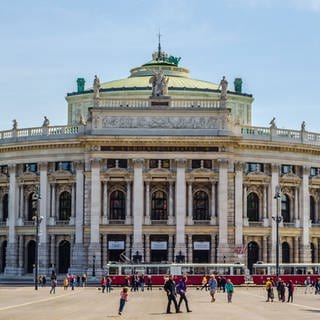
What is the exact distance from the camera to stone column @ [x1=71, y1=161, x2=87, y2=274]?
351 ft

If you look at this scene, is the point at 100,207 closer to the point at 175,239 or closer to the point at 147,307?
the point at 175,239

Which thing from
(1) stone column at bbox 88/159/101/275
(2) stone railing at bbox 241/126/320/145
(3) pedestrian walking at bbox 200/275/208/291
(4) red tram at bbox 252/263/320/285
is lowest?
(3) pedestrian walking at bbox 200/275/208/291

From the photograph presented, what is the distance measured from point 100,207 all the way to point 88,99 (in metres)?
24.2

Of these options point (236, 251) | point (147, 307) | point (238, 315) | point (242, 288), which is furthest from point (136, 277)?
point (238, 315)

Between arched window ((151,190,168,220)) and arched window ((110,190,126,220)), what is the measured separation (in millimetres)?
3441

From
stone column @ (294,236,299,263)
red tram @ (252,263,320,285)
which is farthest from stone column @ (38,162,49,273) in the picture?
stone column @ (294,236,299,263)

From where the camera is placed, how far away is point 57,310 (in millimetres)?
56094

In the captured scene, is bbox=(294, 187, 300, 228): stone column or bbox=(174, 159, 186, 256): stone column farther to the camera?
bbox=(294, 187, 300, 228): stone column

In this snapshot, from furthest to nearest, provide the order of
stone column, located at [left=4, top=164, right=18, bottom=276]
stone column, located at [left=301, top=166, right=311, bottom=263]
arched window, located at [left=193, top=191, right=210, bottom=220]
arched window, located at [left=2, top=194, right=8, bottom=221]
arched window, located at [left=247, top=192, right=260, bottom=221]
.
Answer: arched window, located at [left=2, top=194, right=8, bottom=221], stone column, located at [left=301, top=166, right=311, bottom=263], arched window, located at [left=247, top=192, right=260, bottom=221], stone column, located at [left=4, top=164, right=18, bottom=276], arched window, located at [left=193, top=191, right=210, bottom=220]

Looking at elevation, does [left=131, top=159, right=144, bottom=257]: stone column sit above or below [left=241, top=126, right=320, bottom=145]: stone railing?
below

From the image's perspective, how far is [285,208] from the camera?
11462 cm

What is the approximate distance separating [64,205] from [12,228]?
22.4ft

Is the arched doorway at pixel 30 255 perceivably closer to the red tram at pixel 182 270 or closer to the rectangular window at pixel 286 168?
the red tram at pixel 182 270

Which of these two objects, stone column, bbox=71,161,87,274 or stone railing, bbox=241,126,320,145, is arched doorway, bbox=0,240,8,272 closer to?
stone column, bbox=71,161,87,274
